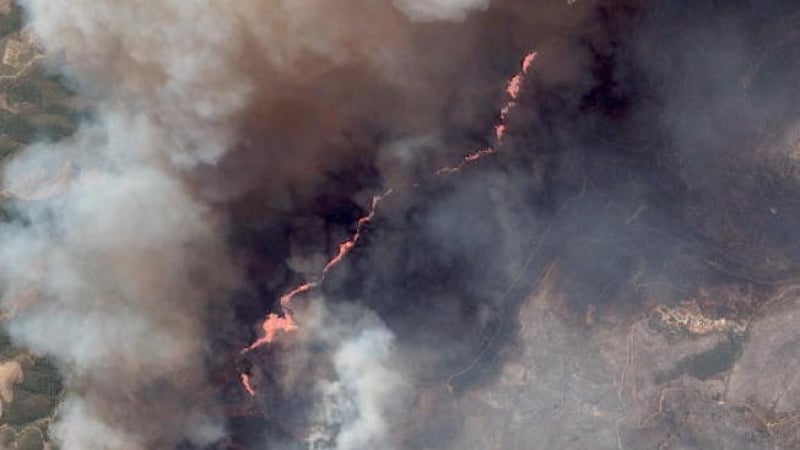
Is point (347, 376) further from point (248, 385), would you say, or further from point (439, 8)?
point (439, 8)

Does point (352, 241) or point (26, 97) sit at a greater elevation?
point (26, 97)

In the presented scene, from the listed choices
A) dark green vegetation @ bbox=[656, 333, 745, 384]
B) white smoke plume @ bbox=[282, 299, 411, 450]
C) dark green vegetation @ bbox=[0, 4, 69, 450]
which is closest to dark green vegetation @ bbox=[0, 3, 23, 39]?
dark green vegetation @ bbox=[0, 4, 69, 450]

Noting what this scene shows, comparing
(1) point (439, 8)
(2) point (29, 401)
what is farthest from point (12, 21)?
(1) point (439, 8)

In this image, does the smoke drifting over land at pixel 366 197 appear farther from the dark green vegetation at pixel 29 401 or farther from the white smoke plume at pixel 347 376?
the dark green vegetation at pixel 29 401

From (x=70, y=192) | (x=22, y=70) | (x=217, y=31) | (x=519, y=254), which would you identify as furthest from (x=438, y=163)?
(x=22, y=70)

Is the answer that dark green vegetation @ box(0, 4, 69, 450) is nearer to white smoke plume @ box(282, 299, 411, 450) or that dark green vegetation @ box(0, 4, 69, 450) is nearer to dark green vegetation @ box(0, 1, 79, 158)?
dark green vegetation @ box(0, 1, 79, 158)

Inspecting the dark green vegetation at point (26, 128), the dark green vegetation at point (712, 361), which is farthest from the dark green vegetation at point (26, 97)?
the dark green vegetation at point (712, 361)

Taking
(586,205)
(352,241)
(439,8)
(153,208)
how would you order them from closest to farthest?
(439,8), (153,208), (352,241), (586,205)
